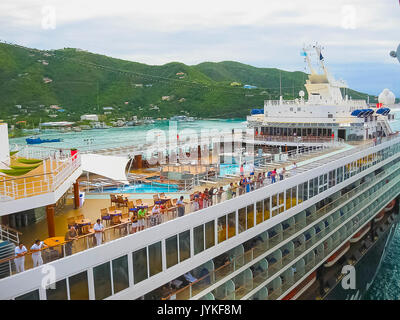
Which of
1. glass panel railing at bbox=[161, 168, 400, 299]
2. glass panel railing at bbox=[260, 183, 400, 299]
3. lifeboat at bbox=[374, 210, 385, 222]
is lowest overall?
lifeboat at bbox=[374, 210, 385, 222]

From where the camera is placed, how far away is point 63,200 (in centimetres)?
1125

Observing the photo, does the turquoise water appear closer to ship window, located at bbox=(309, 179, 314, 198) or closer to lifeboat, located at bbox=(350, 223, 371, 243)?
lifeboat, located at bbox=(350, 223, 371, 243)

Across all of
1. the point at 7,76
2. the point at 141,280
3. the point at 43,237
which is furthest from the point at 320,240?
the point at 7,76

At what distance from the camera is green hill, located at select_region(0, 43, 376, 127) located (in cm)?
5609

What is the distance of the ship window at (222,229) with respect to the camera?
9.59m

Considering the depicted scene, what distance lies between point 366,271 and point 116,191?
13357mm

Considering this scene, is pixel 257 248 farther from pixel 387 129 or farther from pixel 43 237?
pixel 387 129

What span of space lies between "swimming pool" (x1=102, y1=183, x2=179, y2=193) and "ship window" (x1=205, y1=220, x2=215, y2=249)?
3.02m

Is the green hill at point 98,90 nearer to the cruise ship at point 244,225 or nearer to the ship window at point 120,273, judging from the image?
the cruise ship at point 244,225

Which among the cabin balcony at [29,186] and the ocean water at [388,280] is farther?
the ocean water at [388,280]

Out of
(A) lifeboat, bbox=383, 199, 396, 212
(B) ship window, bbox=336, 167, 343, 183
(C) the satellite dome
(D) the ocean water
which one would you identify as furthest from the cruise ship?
(C) the satellite dome

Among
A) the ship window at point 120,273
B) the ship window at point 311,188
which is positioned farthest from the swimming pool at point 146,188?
the ship window at point 120,273

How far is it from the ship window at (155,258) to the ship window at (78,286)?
4.87 feet

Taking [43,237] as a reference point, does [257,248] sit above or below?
below
